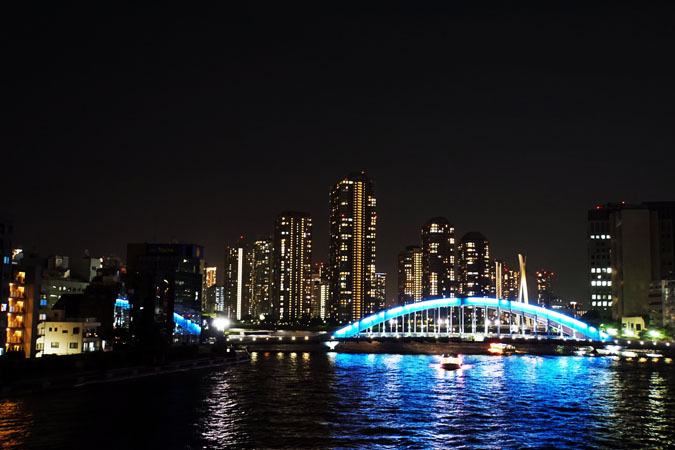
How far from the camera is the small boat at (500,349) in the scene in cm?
14462

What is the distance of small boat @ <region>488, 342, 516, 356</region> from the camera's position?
145m

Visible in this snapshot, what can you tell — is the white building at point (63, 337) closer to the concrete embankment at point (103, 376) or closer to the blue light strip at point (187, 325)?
the concrete embankment at point (103, 376)

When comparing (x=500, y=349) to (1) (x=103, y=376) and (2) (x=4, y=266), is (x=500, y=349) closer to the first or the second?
(1) (x=103, y=376)

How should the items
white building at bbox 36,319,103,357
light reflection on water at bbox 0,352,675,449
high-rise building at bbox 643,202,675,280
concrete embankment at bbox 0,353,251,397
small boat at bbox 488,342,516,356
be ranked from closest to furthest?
light reflection on water at bbox 0,352,675,449 → concrete embankment at bbox 0,353,251,397 → white building at bbox 36,319,103,357 → small boat at bbox 488,342,516,356 → high-rise building at bbox 643,202,675,280

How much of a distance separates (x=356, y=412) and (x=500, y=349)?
312 feet

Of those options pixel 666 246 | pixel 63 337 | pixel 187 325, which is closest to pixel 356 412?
pixel 63 337

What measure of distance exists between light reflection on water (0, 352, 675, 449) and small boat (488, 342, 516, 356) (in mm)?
52328

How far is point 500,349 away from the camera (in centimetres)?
14650

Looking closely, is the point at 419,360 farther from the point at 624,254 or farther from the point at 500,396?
the point at 624,254

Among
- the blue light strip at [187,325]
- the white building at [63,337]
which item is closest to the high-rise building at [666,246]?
the blue light strip at [187,325]

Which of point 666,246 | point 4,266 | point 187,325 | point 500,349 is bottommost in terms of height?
point 500,349

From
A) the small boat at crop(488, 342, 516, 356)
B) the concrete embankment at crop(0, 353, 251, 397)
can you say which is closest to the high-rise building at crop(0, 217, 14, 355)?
the concrete embankment at crop(0, 353, 251, 397)

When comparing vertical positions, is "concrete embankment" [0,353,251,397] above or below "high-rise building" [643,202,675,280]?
below

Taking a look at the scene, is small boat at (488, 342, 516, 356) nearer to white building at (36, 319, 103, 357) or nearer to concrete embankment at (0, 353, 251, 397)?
concrete embankment at (0, 353, 251, 397)
